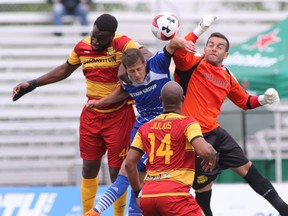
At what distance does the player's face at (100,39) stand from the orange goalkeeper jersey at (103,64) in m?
0.06

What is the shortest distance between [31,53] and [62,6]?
120cm

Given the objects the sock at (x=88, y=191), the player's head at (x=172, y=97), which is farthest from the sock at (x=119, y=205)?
the player's head at (x=172, y=97)

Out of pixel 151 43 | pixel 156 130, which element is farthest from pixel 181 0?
pixel 156 130

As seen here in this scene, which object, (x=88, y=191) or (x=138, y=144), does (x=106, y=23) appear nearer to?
(x=138, y=144)

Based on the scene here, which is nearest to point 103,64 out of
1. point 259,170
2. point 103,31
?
point 103,31

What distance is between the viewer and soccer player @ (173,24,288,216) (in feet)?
30.6

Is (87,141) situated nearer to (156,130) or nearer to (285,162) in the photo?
(156,130)

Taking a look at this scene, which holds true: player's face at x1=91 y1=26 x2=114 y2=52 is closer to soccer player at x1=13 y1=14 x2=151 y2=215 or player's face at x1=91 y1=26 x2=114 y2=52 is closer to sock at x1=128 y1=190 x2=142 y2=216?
soccer player at x1=13 y1=14 x2=151 y2=215

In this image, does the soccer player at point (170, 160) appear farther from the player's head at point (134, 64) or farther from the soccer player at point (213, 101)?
the soccer player at point (213, 101)

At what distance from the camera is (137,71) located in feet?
29.3

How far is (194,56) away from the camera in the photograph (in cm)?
927

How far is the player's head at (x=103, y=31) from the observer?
9.30 meters

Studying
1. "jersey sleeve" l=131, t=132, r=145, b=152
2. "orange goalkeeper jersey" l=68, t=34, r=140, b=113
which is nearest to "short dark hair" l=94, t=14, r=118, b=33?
"orange goalkeeper jersey" l=68, t=34, r=140, b=113

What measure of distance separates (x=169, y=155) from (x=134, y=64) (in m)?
1.28
